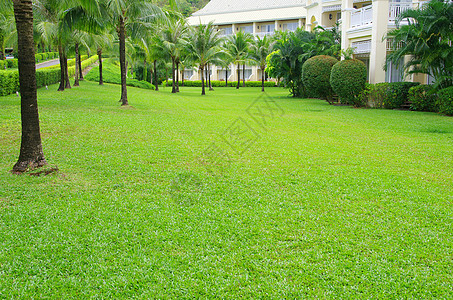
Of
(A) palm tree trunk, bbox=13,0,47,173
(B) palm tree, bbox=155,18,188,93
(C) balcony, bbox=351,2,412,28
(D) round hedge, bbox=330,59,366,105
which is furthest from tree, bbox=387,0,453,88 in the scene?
(B) palm tree, bbox=155,18,188,93

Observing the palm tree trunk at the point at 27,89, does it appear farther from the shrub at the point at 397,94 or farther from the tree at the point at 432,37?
the shrub at the point at 397,94

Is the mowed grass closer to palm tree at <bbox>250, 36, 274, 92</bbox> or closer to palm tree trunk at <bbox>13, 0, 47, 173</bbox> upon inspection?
palm tree trunk at <bbox>13, 0, 47, 173</bbox>

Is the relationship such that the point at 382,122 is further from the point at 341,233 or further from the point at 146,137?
the point at 341,233

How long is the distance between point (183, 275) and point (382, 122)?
491 inches

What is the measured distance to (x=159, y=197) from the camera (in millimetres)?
5285

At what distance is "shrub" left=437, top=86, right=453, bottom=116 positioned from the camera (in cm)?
1455

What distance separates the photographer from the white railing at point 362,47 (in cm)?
2045

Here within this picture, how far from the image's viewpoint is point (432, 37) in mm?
15000

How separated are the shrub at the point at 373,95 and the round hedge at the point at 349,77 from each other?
0.29 metres

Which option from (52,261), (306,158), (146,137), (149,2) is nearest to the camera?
(52,261)

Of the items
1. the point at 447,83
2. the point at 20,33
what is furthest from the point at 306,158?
the point at 447,83

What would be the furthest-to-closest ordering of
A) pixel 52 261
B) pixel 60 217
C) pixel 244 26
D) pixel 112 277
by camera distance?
pixel 244 26 → pixel 60 217 → pixel 52 261 → pixel 112 277

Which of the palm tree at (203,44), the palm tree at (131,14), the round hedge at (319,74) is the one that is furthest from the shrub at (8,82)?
the round hedge at (319,74)

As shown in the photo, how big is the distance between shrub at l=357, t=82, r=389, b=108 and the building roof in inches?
1729
